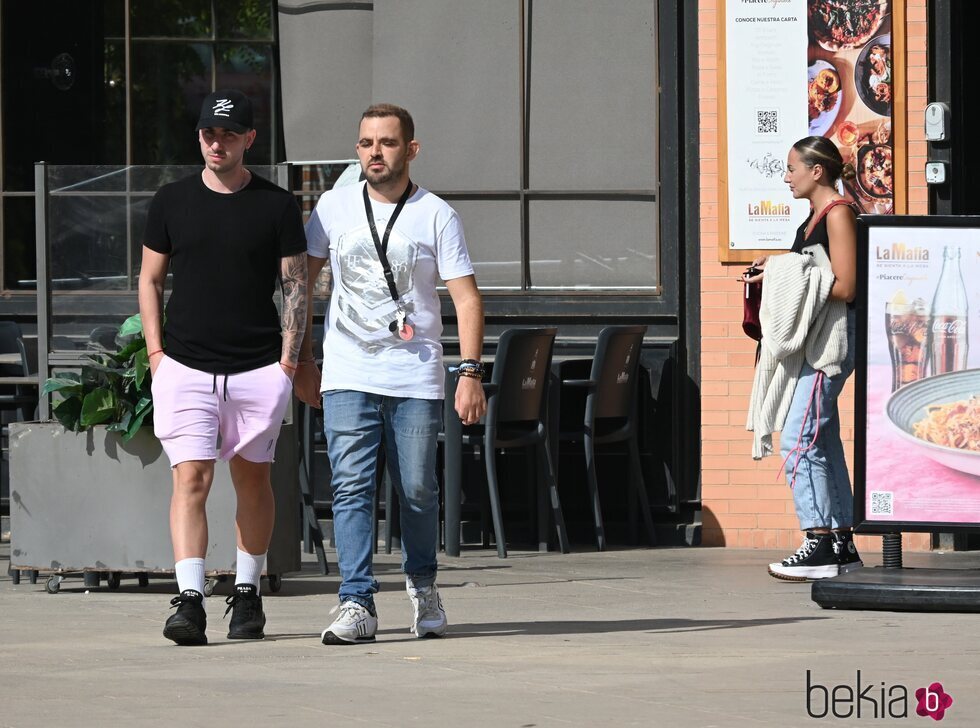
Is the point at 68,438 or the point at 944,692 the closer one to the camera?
the point at 944,692

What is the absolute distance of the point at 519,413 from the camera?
33.0 feet

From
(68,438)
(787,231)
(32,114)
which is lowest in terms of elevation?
(68,438)

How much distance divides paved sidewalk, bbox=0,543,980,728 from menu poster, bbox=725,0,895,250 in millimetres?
2328

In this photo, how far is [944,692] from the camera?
564cm

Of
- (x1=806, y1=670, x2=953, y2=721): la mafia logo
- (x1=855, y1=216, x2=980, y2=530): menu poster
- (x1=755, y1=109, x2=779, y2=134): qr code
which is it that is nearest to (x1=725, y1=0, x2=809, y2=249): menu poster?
(x1=755, y1=109, x2=779, y2=134): qr code

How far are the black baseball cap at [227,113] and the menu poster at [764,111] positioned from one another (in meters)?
4.00

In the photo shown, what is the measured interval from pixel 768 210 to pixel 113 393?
3.84 m

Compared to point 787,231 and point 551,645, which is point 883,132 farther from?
point 551,645

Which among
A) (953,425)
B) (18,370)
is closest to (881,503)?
(953,425)

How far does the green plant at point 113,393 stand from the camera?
26.9 feet

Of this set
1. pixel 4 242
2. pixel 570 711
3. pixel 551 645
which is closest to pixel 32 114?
pixel 4 242

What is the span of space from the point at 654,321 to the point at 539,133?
4.16 ft

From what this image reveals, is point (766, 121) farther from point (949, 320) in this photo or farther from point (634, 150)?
point (949, 320)

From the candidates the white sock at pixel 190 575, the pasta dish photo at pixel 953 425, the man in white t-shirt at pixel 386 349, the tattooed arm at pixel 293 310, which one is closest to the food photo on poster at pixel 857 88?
the pasta dish photo at pixel 953 425
